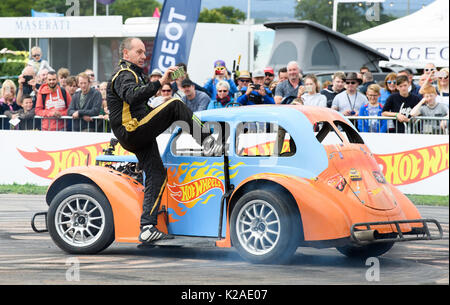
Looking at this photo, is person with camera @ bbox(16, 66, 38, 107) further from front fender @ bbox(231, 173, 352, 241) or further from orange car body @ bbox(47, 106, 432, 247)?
front fender @ bbox(231, 173, 352, 241)

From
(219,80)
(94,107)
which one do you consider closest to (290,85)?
(219,80)

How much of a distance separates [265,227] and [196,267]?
27.6 inches

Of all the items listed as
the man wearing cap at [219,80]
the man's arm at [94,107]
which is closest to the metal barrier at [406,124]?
the man wearing cap at [219,80]

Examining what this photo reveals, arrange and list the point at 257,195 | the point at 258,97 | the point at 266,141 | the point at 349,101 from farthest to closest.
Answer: the point at 349,101 → the point at 258,97 → the point at 266,141 → the point at 257,195

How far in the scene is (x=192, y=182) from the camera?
780 centimetres

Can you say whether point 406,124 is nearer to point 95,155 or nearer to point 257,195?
point 95,155

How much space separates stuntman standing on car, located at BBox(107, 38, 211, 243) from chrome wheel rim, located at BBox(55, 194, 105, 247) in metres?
0.54

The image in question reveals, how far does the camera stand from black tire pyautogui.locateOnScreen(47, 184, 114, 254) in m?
8.04

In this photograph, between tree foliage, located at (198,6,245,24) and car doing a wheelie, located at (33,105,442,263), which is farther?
tree foliage, located at (198,6,245,24)

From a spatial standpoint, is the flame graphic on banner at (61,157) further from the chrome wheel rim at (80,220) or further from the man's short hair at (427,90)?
the chrome wheel rim at (80,220)

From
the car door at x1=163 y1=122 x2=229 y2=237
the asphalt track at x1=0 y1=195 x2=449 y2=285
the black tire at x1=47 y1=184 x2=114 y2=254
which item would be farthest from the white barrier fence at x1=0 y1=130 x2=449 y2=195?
the car door at x1=163 y1=122 x2=229 y2=237

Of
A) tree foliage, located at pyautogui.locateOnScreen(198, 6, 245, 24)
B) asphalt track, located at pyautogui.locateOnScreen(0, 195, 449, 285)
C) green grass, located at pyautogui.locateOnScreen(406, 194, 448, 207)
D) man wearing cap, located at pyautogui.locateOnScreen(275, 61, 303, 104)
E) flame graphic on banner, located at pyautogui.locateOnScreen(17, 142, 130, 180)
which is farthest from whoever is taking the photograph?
tree foliage, located at pyautogui.locateOnScreen(198, 6, 245, 24)

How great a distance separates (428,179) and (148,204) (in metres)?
6.62
